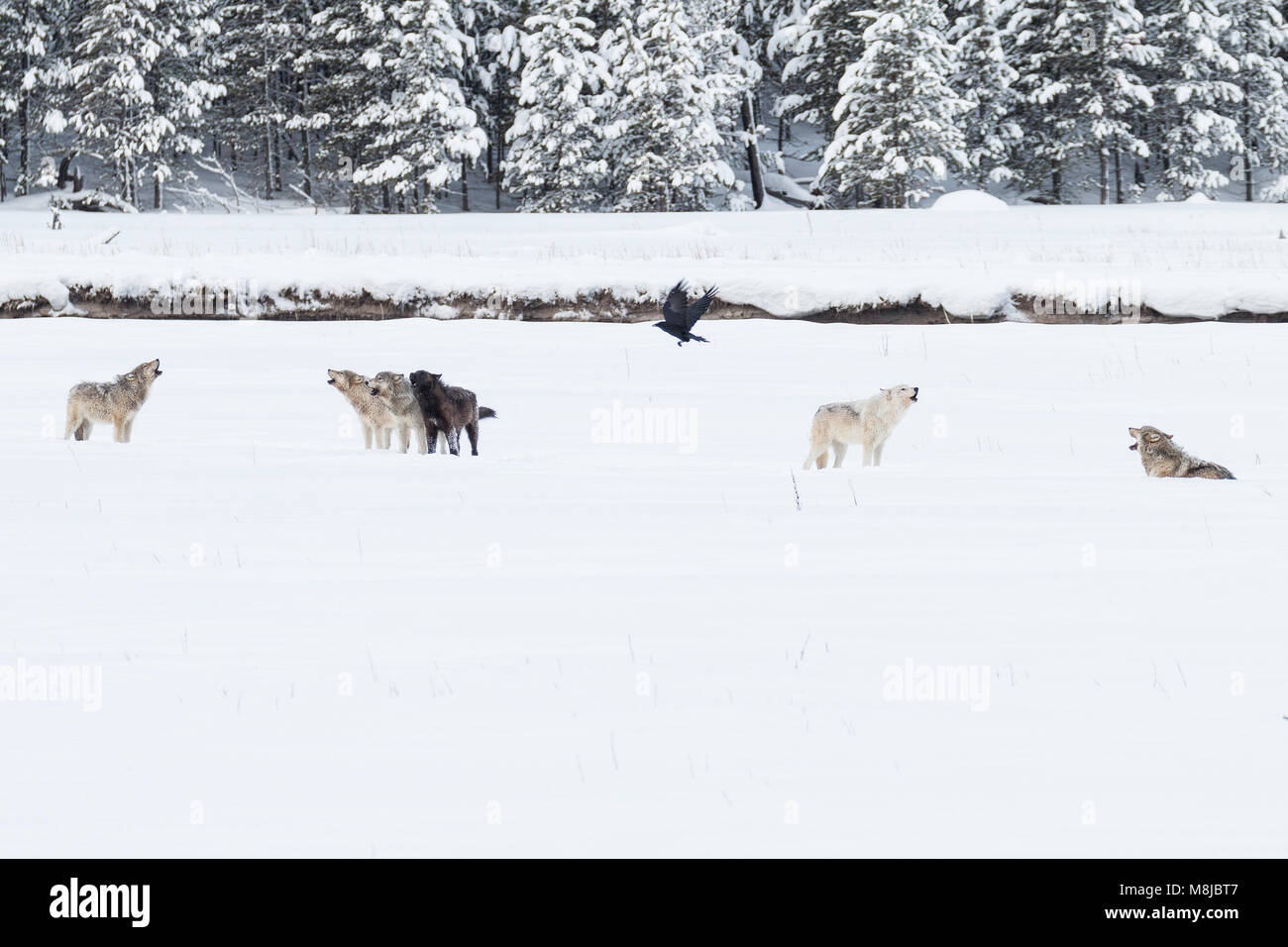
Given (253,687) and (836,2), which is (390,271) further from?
(836,2)

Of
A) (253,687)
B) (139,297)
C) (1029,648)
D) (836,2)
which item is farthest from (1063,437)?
(836,2)

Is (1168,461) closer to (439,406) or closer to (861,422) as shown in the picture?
(861,422)

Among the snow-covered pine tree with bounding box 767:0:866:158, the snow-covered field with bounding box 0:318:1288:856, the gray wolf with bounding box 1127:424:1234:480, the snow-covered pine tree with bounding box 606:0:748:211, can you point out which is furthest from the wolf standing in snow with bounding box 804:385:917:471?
the snow-covered pine tree with bounding box 767:0:866:158

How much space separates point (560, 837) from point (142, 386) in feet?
24.7

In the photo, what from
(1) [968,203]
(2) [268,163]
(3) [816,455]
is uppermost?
(2) [268,163]

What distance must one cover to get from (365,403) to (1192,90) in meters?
37.0

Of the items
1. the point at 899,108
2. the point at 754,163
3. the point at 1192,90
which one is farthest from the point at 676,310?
the point at 1192,90

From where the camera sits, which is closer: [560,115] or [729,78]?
[560,115]

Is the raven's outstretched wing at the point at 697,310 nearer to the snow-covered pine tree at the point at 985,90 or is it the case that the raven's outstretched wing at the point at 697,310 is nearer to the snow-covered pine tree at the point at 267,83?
the snow-covered pine tree at the point at 985,90

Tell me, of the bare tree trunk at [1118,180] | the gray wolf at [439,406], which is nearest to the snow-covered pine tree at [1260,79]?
the bare tree trunk at [1118,180]

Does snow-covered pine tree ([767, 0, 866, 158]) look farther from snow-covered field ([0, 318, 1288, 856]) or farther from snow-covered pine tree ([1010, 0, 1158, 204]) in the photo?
snow-covered field ([0, 318, 1288, 856])

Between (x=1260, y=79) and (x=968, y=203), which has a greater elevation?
(x=1260, y=79)

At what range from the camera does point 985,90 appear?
130 feet

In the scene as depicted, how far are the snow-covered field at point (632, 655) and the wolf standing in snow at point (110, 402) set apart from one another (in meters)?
0.54
